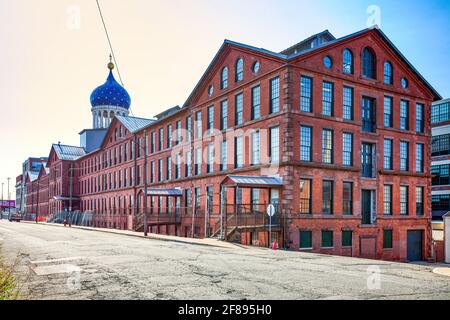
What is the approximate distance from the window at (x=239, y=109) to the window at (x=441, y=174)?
29418 mm

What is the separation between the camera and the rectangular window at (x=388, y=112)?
34.2 metres

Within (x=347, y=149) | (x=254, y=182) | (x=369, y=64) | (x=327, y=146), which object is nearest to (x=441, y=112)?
(x=369, y=64)

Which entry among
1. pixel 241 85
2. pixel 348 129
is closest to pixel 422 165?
pixel 348 129

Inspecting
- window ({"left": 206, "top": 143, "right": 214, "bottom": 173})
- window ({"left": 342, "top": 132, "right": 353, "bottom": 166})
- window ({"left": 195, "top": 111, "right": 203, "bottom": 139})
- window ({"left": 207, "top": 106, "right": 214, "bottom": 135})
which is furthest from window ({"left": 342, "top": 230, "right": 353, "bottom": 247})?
window ({"left": 195, "top": 111, "right": 203, "bottom": 139})

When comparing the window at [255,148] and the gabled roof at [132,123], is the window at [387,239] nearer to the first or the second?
the window at [255,148]

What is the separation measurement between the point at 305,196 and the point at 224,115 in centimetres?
1079

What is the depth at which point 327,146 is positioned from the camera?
30438mm

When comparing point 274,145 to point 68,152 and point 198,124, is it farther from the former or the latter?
point 68,152

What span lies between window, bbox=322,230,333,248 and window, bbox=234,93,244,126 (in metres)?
10.0

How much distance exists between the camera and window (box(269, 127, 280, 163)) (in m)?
29.6

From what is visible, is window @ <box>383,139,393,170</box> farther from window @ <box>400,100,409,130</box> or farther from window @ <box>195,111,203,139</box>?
window @ <box>195,111,203,139</box>

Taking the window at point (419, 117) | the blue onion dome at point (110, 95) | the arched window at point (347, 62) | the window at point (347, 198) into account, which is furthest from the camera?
the blue onion dome at point (110, 95)

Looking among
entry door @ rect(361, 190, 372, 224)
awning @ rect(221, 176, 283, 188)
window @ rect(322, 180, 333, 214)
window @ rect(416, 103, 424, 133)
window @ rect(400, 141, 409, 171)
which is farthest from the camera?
window @ rect(416, 103, 424, 133)

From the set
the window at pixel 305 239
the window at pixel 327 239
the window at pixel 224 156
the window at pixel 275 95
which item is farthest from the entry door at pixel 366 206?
the window at pixel 224 156
